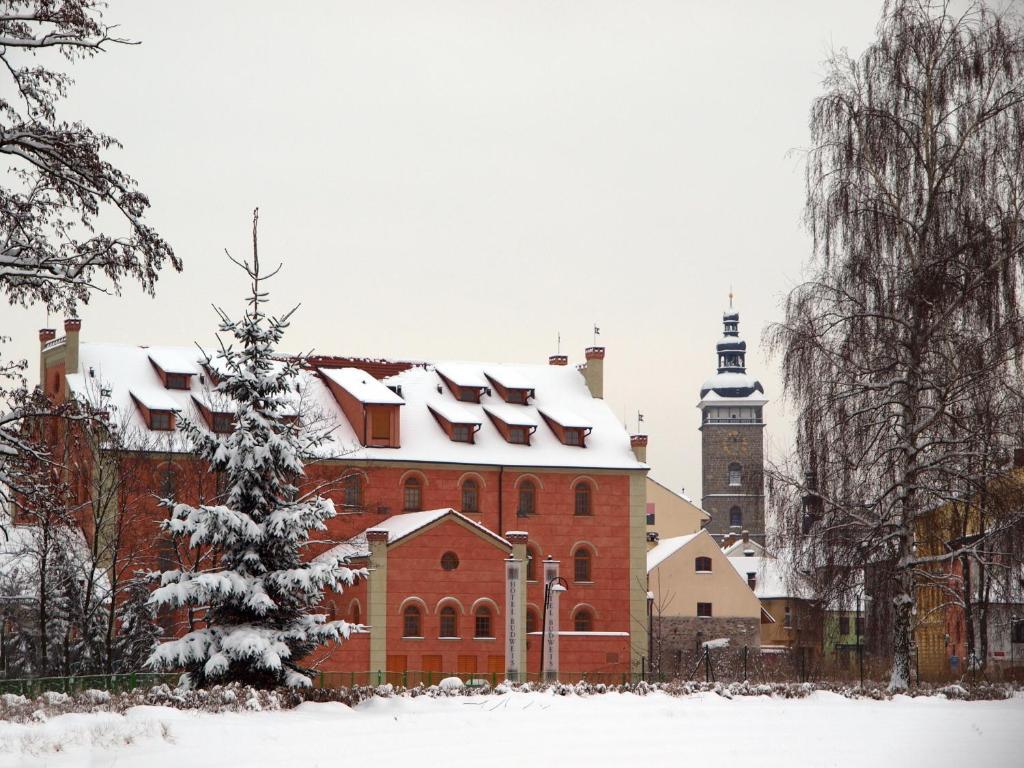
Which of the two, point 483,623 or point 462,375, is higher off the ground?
point 462,375

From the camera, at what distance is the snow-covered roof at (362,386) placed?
54094 mm

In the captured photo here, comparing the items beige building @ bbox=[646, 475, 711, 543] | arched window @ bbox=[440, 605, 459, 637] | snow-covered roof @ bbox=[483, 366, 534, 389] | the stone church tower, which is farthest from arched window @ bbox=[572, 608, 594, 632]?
the stone church tower

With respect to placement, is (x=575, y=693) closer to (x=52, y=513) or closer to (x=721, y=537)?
(x=52, y=513)

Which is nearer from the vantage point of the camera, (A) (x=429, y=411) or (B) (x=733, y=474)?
(A) (x=429, y=411)

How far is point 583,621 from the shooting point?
180 feet

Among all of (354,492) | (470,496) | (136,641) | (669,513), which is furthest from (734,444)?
(136,641)

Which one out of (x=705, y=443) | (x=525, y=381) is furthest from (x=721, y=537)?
(x=525, y=381)

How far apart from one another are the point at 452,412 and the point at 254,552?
32117 millimetres

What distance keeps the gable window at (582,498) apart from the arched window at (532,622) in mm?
4630

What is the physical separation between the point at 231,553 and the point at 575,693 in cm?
680

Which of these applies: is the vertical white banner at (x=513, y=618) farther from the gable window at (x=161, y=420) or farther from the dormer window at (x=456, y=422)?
the gable window at (x=161, y=420)

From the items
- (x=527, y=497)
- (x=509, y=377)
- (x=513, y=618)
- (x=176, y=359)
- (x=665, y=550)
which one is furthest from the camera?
(x=665, y=550)

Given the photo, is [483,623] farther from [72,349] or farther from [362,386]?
[72,349]

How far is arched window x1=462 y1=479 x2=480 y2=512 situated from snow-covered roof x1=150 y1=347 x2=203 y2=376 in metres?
10.5
